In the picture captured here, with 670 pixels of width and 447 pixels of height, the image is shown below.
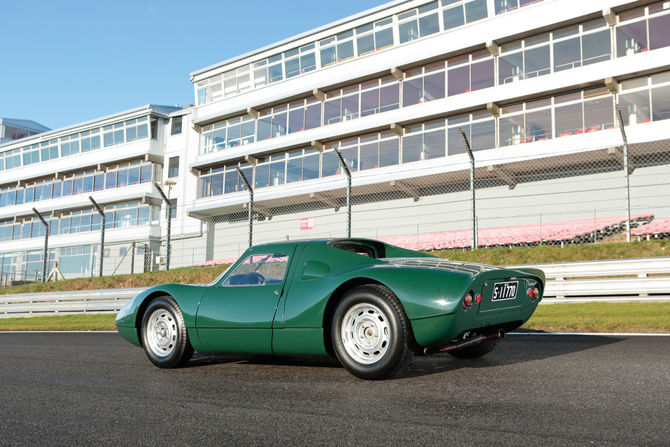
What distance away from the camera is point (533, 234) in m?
18.5

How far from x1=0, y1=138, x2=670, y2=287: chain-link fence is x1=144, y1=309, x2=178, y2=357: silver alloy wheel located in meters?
8.62

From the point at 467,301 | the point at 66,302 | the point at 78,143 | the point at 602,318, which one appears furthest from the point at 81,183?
the point at 467,301

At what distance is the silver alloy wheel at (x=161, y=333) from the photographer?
521 centimetres

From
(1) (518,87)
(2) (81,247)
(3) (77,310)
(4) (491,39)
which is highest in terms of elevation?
(4) (491,39)

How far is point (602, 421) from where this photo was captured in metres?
2.77

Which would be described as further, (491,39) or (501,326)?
(491,39)

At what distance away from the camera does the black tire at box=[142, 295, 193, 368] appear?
5082 millimetres

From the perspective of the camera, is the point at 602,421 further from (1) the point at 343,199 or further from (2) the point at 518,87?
(1) the point at 343,199

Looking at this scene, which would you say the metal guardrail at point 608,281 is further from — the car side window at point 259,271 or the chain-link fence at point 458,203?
the car side window at point 259,271

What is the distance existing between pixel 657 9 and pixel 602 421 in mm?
23102

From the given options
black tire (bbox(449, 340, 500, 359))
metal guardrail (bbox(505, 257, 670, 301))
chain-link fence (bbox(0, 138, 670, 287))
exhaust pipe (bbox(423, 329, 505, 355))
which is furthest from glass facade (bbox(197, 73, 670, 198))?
exhaust pipe (bbox(423, 329, 505, 355))

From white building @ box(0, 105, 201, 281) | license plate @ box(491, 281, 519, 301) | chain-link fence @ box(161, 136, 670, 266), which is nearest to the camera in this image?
license plate @ box(491, 281, 519, 301)

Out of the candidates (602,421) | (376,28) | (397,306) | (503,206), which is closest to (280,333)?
(397,306)

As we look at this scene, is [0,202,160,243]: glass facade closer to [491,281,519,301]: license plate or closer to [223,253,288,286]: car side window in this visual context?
[223,253,288,286]: car side window
